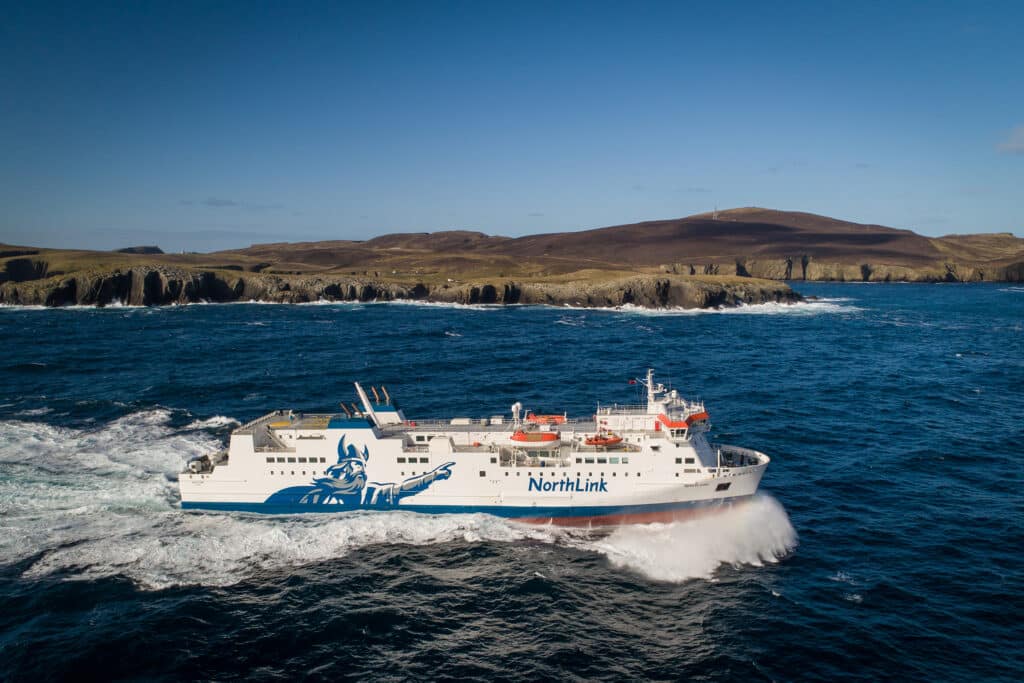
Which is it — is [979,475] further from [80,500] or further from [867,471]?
[80,500]

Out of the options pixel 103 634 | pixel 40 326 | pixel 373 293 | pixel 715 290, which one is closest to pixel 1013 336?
pixel 715 290

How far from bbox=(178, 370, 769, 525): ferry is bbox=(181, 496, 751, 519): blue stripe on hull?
0.06 m

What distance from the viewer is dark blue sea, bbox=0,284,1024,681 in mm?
23922

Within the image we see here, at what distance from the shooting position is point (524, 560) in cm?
3127

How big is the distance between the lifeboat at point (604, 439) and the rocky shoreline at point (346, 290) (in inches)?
4268

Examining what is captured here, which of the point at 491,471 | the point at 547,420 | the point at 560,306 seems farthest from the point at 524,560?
the point at 560,306

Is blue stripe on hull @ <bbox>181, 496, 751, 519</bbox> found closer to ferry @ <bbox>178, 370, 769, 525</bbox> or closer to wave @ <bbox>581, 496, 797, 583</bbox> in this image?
ferry @ <bbox>178, 370, 769, 525</bbox>

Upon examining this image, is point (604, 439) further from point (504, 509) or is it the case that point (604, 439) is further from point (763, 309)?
point (763, 309)

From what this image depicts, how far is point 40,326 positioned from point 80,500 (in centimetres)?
8451

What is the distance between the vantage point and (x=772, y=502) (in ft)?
115

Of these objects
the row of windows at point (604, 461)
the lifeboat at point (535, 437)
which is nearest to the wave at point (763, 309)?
the lifeboat at point (535, 437)

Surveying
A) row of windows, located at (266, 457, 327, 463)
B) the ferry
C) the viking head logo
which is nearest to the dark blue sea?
the ferry

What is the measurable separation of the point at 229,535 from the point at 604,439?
70.0 ft

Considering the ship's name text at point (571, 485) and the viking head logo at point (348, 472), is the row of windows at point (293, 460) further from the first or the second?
the ship's name text at point (571, 485)
